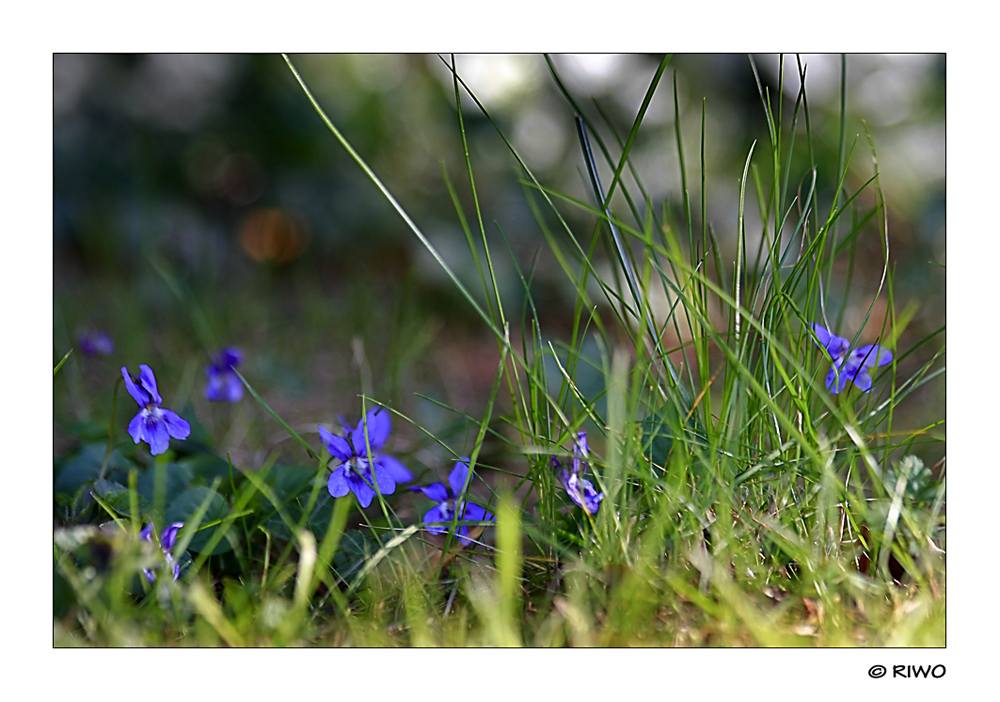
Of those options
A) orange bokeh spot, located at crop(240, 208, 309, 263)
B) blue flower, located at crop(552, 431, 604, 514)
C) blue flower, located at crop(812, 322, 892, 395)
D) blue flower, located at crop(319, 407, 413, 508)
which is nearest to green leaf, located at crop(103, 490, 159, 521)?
blue flower, located at crop(319, 407, 413, 508)

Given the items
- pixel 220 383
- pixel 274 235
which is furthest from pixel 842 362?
pixel 274 235

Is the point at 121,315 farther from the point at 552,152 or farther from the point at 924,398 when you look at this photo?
the point at 924,398

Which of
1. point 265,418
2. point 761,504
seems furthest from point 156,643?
point 265,418

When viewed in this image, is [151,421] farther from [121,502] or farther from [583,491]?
[583,491]

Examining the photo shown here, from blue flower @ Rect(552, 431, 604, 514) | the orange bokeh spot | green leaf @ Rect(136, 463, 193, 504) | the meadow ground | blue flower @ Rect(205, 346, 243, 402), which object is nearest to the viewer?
the meadow ground

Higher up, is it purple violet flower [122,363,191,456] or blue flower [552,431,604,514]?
purple violet flower [122,363,191,456]

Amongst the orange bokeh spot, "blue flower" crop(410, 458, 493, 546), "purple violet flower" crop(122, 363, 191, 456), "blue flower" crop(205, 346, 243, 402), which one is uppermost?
the orange bokeh spot

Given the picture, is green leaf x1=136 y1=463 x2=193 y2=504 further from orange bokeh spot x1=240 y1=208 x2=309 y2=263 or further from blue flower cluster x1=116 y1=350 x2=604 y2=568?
orange bokeh spot x1=240 y1=208 x2=309 y2=263
